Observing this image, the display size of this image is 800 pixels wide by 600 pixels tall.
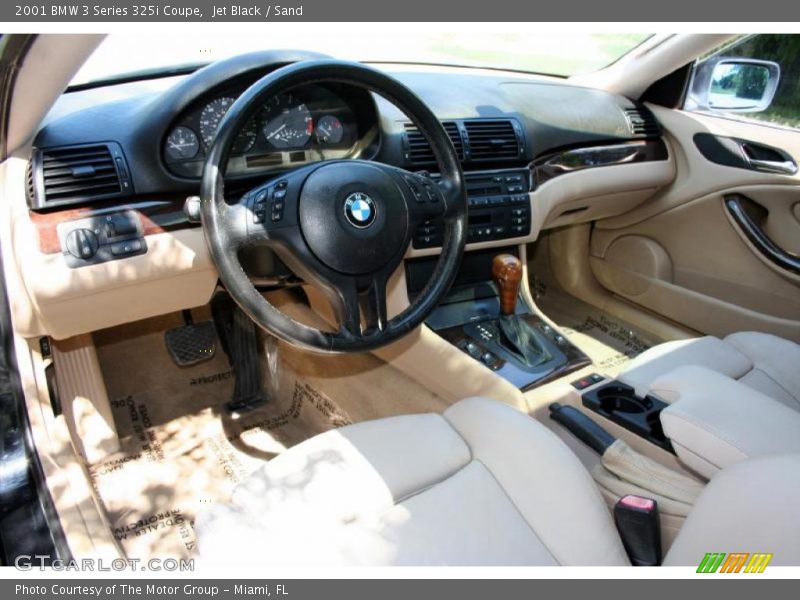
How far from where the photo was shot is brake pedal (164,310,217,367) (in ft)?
8.45

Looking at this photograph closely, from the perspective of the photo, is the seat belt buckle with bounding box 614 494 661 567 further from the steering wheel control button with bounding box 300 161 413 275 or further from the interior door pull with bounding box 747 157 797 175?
the interior door pull with bounding box 747 157 797 175

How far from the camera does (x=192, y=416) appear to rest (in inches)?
94.7

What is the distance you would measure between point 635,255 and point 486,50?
109 centimetres

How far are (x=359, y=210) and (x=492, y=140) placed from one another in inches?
35.8

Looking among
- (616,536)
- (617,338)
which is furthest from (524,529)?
(617,338)

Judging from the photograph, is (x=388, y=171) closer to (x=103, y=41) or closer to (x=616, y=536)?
(x=103, y=41)

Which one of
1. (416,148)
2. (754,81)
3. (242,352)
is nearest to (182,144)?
(416,148)

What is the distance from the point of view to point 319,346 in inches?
59.5

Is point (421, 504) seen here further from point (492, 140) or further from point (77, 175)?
point (492, 140)

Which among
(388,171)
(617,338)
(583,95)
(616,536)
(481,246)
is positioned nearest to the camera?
(616,536)

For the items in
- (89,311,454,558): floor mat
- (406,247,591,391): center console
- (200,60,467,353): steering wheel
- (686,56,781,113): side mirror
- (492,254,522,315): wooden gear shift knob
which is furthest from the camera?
(686,56,781,113): side mirror

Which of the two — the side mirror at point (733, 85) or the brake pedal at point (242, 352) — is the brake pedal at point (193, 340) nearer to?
the brake pedal at point (242, 352)

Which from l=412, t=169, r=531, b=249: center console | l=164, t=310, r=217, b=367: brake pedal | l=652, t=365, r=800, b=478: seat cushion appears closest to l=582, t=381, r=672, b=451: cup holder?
l=652, t=365, r=800, b=478: seat cushion

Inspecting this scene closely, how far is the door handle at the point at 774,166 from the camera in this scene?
91.5 inches
